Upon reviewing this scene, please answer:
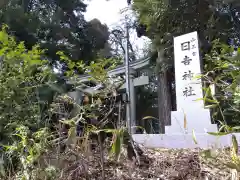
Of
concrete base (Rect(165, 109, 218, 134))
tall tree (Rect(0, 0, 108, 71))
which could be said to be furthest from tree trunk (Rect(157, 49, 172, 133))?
tall tree (Rect(0, 0, 108, 71))

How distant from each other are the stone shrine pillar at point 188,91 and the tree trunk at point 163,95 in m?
2.64


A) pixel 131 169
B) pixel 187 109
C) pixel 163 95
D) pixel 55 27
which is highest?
pixel 55 27

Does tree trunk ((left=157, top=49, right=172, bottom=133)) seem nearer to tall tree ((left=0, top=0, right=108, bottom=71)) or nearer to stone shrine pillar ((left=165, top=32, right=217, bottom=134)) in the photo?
stone shrine pillar ((left=165, top=32, right=217, bottom=134))

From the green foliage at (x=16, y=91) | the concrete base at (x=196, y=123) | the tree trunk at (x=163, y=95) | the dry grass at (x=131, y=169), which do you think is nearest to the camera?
the dry grass at (x=131, y=169)

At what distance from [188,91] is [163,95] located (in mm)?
3460

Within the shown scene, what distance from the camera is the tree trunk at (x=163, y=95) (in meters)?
7.09

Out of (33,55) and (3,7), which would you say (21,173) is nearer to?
(33,55)

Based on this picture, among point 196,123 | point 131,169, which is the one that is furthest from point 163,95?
point 131,169

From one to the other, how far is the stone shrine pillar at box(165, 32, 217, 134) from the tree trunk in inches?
104

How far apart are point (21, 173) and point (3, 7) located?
7.32 metres

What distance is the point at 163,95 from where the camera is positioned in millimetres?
7566

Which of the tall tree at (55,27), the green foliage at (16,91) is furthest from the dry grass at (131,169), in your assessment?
the tall tree at (55,27)

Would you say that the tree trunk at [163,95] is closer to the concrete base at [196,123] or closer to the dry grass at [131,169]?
the concrete base at [196,123]

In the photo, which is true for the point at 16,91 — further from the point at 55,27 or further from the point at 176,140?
the point at 55,27
